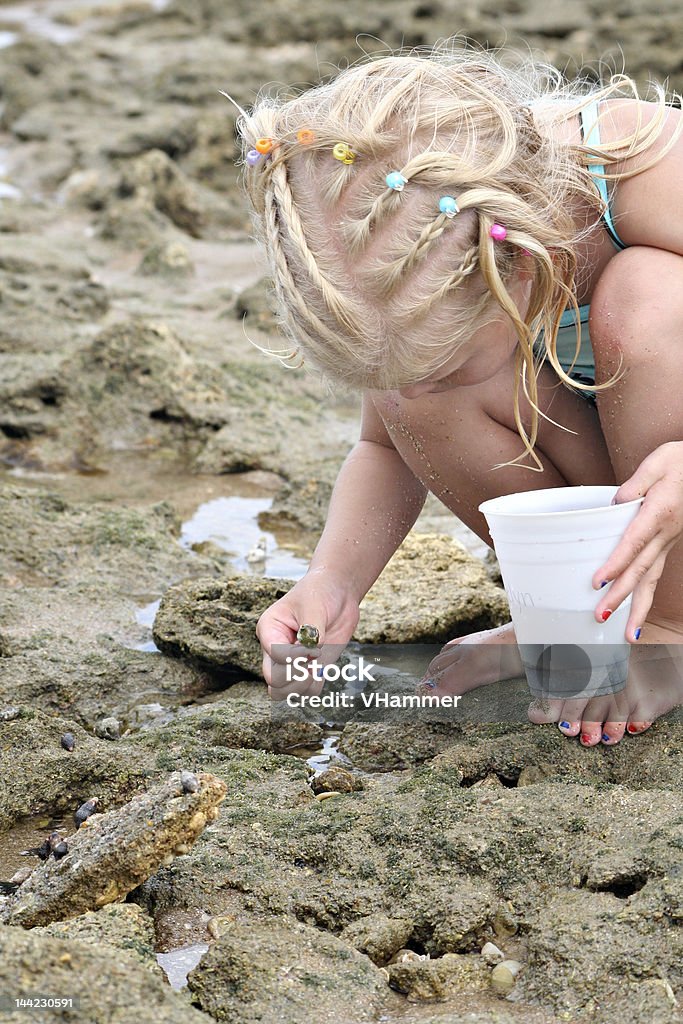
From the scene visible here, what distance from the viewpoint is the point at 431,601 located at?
2.65 meters

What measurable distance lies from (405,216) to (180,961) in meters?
1.03

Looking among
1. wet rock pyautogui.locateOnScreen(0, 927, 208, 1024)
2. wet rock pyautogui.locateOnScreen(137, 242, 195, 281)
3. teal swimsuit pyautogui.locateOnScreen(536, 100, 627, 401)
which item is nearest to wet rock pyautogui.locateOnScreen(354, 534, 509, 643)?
teal swimsuit pyautogui.locateOnScreen(536, 100, 627, 401)

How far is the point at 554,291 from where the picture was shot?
1.98m

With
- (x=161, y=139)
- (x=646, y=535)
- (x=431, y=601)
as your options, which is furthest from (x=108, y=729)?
(x=161, y=139)

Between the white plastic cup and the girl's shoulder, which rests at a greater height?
the girl's shoulder

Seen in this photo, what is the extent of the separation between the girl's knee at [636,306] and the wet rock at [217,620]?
87cm

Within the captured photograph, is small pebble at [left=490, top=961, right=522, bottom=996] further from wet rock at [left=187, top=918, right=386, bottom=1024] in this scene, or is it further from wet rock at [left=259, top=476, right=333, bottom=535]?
wet rock at [left=259, top=476, right=333, bottom=535]

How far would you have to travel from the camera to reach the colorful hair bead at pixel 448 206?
178 cm

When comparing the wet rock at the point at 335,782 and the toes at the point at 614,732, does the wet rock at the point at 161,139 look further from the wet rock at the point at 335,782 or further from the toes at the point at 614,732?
the toes at the point at 614,732

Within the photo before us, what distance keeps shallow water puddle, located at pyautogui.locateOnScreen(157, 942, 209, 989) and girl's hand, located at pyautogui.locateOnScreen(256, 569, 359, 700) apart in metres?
0.55

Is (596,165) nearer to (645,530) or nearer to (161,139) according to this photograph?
(645,530)

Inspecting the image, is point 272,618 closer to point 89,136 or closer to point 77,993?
point 77,993

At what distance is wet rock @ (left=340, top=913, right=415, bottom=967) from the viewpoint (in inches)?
65.2

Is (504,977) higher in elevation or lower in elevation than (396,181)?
lower
